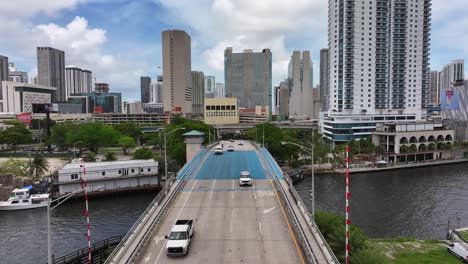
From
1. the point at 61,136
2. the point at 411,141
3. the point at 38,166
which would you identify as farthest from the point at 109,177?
the point at 411,141

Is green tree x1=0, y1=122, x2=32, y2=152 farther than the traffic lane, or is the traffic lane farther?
green tree x1=0, y1=122, x2=32, y2=152

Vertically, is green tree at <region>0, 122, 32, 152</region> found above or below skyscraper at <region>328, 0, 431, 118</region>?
below

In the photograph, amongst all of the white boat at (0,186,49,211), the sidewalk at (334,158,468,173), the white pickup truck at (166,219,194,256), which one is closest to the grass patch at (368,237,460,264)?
the white pickup truck at (166,219,194,256)

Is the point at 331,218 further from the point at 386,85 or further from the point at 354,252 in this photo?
the point at 386,85

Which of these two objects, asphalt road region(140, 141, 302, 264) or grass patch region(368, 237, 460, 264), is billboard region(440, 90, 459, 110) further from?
asphalt road region(140, 141, 302, 264)

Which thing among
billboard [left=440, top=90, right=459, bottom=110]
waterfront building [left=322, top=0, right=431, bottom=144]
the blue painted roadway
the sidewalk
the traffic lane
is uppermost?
waterfront building [left=322, top=0, right=431, bottom=144]

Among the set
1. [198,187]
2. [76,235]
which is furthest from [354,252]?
[76,235]

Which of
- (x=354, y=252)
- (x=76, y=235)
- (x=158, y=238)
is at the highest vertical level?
(x=158, y=238)
